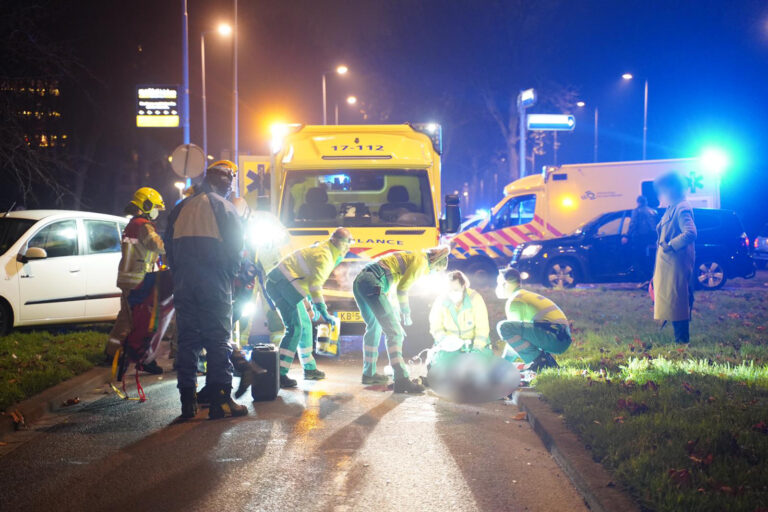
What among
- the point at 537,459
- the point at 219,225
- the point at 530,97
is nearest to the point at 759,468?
the point at 537,459

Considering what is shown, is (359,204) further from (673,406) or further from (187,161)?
(673,406)

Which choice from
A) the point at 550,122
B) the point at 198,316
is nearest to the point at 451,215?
the point at 198,316

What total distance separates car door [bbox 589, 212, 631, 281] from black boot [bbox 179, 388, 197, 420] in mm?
12119

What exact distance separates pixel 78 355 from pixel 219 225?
351cm

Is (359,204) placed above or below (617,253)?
above

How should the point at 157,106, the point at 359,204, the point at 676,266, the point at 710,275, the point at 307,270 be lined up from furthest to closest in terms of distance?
the point at 157,106
the point at 710,275
the point at 359,204
the point at 676,266
the point at 307,270

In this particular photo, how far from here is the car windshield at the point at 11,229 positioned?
1020 cm

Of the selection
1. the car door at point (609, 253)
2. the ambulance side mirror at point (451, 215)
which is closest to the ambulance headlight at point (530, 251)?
the car door at point (609, 253)

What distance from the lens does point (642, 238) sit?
53.6 ft

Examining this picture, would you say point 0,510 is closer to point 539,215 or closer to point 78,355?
point 78,355

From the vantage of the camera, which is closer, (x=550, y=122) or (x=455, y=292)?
(x=455, y=292)

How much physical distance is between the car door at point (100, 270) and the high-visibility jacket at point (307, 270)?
166 inches

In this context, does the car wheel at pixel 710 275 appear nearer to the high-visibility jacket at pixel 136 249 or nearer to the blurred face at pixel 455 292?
the blurred face at pixel 455 292

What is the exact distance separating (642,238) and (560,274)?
193 centimetres
